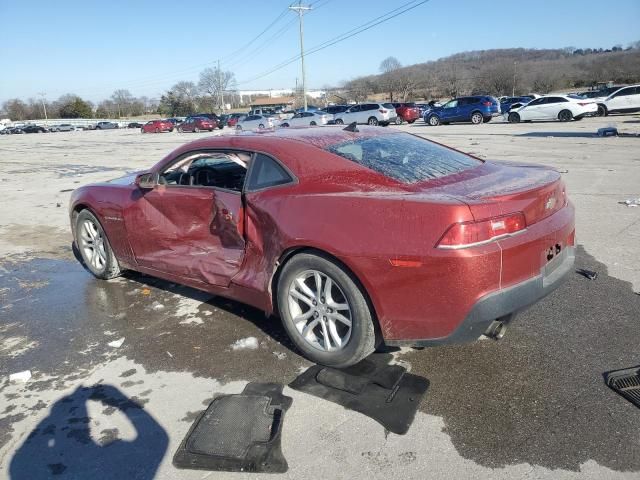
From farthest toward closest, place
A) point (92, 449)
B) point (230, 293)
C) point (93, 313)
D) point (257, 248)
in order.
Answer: point (93, 313), point (230, 293), point (257, 248), point (92, 449)

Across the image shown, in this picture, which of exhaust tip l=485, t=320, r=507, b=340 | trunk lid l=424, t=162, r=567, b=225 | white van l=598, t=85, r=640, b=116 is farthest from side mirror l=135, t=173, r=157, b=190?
white van l=598, t=85, r=640, b=116

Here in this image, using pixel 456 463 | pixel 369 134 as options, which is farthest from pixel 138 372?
pixel 369 134

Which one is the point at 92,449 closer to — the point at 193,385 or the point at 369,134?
the point at 193,385

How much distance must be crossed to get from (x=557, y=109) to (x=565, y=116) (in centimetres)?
57

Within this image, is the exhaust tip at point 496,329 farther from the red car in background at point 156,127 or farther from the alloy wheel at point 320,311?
the red car in background at point 156,127

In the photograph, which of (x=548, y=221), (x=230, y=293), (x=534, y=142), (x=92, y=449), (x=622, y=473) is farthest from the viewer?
(x=534, y=142)

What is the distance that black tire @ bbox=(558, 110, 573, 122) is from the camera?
26.9 metres

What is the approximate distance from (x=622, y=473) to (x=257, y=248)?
2.39m

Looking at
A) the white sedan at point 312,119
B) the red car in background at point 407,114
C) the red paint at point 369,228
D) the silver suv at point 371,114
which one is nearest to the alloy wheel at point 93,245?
the red paint at point 369,228

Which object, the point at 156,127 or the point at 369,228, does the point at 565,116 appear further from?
the point at 156,127

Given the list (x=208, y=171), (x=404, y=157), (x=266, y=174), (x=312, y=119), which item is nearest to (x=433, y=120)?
(x=312, y=119)

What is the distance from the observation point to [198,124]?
142 ft

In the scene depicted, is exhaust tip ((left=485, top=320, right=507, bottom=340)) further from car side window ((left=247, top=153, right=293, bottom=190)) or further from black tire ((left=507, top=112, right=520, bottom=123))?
black tire ((left=507, top=112, right=520, bottom=123))

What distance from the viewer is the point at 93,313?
443cm
